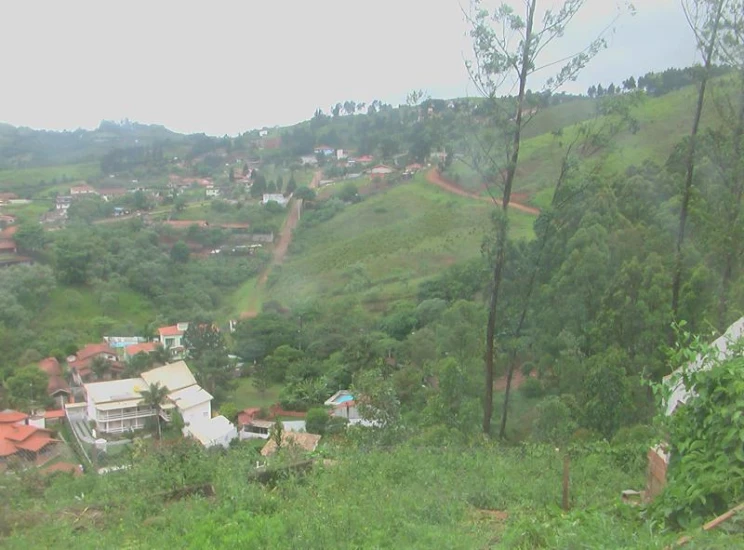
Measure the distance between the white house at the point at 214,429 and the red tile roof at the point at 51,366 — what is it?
3.77 m

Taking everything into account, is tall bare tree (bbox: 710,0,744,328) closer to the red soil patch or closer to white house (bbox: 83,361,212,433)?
the red soil patch

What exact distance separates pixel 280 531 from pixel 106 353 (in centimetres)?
1146

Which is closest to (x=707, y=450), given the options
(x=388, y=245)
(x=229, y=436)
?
(x=229, y=436)

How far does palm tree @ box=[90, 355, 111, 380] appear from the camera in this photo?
509 inches

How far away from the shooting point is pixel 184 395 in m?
11.6

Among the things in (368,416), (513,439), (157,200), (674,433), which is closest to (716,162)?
(513,439)

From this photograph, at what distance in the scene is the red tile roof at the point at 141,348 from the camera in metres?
13.4

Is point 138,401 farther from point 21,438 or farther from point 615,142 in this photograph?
point 615,142

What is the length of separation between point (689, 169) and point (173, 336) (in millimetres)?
10392

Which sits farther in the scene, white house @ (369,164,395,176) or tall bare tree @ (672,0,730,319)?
white house @ (369,164,395,176)

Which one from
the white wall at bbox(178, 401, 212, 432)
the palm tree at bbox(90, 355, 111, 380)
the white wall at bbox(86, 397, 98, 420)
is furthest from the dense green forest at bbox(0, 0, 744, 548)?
the white wall at bbox(86, 397, 98, 420)

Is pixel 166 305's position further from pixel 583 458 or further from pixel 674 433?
pixel 674 433

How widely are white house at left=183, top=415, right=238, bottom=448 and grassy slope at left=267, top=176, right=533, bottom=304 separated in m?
5.57

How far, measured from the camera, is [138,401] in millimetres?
11414
